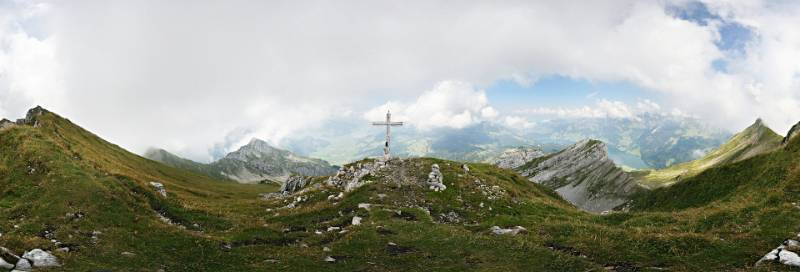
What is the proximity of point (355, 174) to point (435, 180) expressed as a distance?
12.4m

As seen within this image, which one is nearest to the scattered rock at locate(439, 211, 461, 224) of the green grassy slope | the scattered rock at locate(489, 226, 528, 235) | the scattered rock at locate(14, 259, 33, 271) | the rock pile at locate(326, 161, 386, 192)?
the green grassy slope

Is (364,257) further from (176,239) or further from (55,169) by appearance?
(55,169)

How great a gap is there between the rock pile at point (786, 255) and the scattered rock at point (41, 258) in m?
30.0

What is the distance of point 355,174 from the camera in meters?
57.5

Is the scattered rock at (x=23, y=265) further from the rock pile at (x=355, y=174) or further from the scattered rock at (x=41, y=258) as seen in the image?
the rock pile at (x=355, y=174)

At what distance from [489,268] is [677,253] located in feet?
29.3

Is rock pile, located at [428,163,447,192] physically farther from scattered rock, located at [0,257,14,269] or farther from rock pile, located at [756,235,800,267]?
scattered rock, located at [0,257,14,269]

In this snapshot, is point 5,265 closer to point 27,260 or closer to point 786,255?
point 27,260

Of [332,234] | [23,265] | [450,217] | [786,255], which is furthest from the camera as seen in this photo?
[450,217]

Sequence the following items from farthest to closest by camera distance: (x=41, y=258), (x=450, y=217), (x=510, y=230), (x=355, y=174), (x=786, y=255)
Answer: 1. (x=355, y=174)
2. (x=450, y=217)
3. (x=510, y=230)
4. (x=41, y=258)
5. (x=786, y=255)

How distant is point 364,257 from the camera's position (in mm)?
24797

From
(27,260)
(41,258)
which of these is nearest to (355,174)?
(41,258)

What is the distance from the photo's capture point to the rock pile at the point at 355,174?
51.4 m

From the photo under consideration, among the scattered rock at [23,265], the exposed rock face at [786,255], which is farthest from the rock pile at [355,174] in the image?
the exposed rock face at [786,255]
